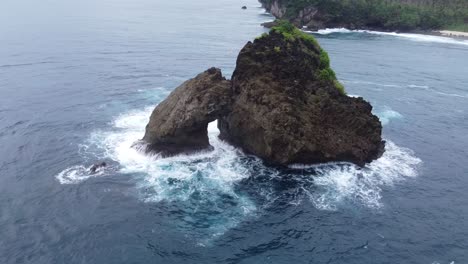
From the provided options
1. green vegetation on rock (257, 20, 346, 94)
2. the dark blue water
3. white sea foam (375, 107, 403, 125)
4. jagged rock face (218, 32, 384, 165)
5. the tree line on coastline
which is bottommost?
the dark blue water

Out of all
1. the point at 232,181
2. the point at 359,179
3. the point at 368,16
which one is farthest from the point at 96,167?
the point at 368,16

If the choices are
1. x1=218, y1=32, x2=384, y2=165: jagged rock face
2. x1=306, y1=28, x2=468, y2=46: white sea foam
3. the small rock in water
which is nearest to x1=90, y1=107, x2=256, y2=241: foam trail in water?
the small rock in water

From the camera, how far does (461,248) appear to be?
147 ft

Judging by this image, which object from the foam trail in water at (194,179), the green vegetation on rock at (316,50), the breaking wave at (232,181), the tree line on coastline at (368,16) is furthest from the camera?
the tree line on coastline at (368,16)

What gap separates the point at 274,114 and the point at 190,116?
1180 cm

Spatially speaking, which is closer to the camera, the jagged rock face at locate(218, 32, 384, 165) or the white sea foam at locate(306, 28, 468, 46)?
the jagged rock face at locate(218, 32, 384, 165)

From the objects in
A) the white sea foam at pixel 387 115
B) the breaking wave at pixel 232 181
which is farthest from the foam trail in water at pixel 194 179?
the white sea foam at pixel 387 115

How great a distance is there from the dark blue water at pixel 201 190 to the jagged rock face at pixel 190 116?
2.81 meters

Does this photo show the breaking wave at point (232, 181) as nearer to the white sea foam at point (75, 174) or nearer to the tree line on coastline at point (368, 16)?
the white sea foam at point (75, 174)

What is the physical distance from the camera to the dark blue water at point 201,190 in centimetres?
A: 4425

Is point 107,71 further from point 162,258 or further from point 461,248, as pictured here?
point 461,248

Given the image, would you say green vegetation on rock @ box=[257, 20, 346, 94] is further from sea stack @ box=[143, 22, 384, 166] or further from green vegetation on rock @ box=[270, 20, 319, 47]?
sea stack @ box=[143, 22, 384, 166]

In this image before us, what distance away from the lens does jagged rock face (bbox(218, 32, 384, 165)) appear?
59281 mm

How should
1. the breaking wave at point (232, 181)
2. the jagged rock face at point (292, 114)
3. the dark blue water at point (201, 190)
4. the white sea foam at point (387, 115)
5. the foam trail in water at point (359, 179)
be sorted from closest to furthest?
the dark blue water at point (201, 190) < the breaking wave at point (232, 181) < the foam trail in water at point (359, 179) < the jagged rock face at point (292, 114) < the white sea foam at point (387, 115)
